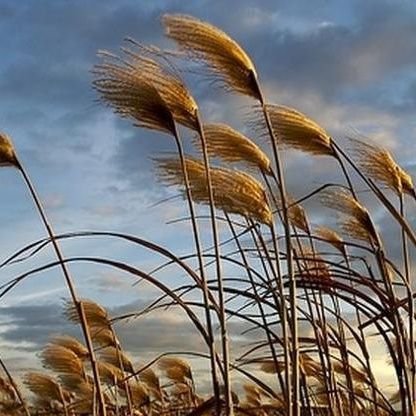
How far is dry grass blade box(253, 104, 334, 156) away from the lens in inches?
132

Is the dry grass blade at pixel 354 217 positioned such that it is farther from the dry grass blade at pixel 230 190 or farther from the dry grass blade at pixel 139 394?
the dry grass blade at pixel 139 394

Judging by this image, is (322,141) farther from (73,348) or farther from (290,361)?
(73,348)

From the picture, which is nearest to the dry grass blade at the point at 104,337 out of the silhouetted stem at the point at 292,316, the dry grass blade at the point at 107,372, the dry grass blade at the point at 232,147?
the dry grass blade at the point at 107,372

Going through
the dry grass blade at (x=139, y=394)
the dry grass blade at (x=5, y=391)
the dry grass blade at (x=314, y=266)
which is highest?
the dry grass blade at (x=5, y=391)

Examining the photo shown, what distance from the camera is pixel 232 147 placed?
3441mm

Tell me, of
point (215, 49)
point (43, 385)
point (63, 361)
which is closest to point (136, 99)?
point (215, 49)

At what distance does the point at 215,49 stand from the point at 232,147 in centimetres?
48

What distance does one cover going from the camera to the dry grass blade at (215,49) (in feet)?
9.94

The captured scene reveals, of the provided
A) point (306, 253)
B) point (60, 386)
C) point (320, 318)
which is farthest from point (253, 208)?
point (60, 386)

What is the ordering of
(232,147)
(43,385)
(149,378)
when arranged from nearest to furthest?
(232,147), (43,385), (149,378)

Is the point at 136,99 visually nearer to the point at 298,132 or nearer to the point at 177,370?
the point at 298,132

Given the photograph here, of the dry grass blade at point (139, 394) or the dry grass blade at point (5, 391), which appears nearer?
the dry grass blade at point (139, 394)

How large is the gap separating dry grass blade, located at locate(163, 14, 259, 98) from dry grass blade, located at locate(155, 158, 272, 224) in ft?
1.25

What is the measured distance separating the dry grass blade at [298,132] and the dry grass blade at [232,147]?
102 millimetres
